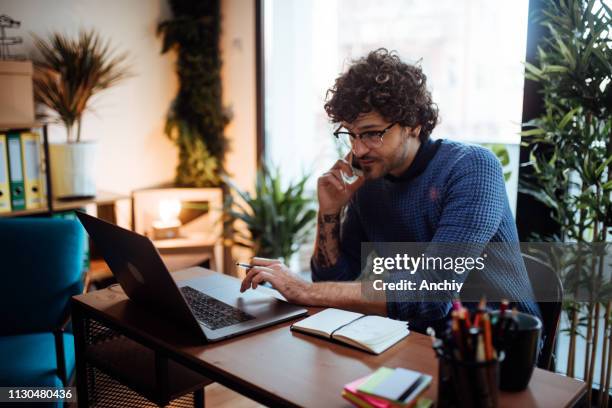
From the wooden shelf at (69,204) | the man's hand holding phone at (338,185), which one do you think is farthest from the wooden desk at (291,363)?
the wooden shelf at (69,204)

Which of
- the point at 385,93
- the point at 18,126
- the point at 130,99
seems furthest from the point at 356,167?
the point at 130,99

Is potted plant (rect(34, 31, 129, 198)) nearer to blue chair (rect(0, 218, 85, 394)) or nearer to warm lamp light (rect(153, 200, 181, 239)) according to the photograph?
warm lamp light (rect(153, 200, 181, 239))

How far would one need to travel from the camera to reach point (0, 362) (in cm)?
185

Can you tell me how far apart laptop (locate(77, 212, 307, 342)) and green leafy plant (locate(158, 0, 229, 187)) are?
2.27 meters

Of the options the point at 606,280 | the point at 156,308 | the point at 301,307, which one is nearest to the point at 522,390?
the point at 301,307

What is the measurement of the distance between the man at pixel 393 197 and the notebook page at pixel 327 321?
0.09 meters

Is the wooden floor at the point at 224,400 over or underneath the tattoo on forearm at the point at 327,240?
underneath

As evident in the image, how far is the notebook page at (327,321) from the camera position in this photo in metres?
1.27

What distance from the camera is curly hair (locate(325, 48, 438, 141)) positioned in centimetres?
166

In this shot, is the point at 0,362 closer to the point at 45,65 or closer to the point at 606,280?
the point at 45,65

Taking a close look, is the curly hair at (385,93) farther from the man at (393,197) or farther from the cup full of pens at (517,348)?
the cup full of pens at (517,348)

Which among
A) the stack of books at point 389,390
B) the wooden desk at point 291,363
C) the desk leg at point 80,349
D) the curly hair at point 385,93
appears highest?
the curly hair at point 385,93

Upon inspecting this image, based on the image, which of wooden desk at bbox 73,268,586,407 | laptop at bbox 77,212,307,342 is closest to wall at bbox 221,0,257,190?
laptop at bbox 77,212,307,342

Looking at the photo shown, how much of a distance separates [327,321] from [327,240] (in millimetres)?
585
